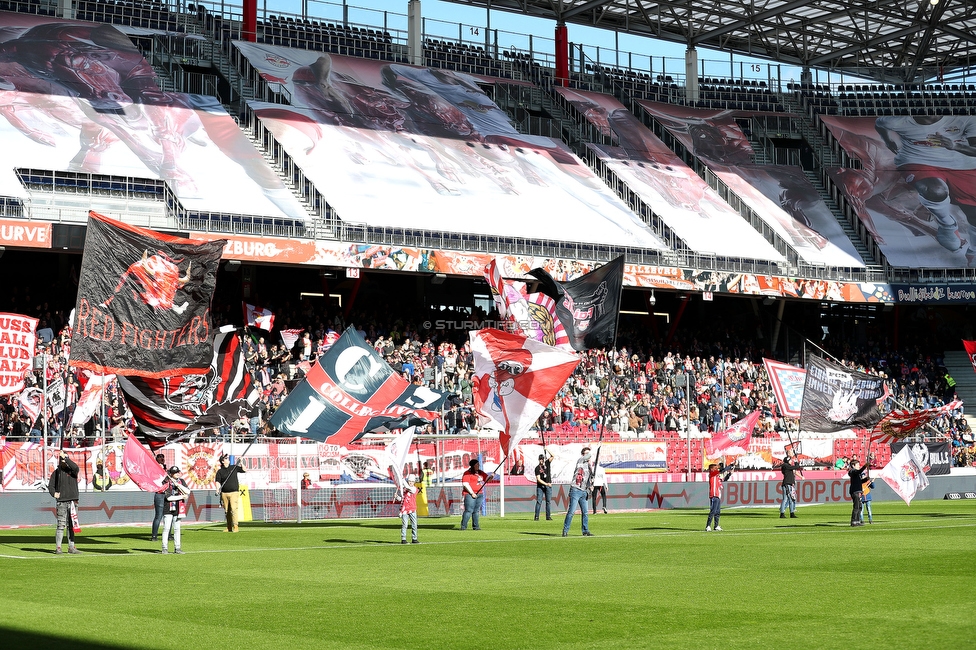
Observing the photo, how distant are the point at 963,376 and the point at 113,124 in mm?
39871

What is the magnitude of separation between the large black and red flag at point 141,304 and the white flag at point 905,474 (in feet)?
53.6

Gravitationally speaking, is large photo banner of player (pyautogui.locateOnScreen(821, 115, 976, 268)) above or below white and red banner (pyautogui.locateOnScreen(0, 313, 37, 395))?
above

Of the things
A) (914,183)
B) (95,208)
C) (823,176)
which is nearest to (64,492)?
(95,208)

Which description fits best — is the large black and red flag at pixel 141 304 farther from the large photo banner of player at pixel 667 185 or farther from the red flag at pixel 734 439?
the large photo banner of player at pixel 667 185

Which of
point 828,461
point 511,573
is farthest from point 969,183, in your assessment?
point 511,573

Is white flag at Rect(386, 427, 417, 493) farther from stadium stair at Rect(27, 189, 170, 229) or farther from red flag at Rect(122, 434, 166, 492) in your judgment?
stadium stair at Rect(27, 189, 170, 229)

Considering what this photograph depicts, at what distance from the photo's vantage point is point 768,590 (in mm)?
14633

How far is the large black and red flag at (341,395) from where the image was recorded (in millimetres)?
27484

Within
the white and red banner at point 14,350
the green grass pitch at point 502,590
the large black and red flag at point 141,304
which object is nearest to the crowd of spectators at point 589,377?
the white and red banner at point 14,350

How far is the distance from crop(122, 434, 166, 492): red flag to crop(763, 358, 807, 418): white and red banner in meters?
18.4

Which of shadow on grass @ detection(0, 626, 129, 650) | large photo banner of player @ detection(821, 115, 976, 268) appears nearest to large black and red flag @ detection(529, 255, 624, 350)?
shadow on grass @ detection(0, 626, 129, 650)

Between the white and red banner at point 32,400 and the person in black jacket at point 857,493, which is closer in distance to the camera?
the person in black jacket at point 857,493

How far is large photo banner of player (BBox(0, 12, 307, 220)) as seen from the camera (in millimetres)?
44375

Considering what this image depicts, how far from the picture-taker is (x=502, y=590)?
1530 cm
